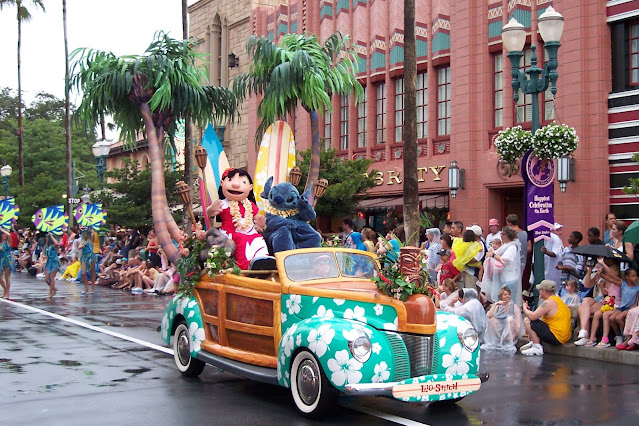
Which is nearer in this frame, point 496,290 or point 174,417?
point 174,417

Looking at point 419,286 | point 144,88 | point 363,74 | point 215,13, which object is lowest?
point 419,286

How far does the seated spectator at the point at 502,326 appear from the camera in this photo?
1246cm

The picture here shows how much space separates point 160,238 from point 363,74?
18.6 m

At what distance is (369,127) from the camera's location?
29.5 metres

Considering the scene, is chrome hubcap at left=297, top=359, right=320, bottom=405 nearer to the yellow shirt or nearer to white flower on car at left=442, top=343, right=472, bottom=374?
white flower on car at left=442, top=343, right=472, bottom=374

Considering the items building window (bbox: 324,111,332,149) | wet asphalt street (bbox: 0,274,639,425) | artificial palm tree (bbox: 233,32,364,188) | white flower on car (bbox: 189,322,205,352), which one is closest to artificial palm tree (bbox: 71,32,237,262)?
artificial palm tree (bbox: 233,32,364,188)

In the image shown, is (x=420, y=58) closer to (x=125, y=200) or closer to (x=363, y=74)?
(x=363, y=74)

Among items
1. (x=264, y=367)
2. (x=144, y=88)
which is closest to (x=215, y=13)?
(x=144, y=88)

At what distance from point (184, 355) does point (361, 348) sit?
3.37 m

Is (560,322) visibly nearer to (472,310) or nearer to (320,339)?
(472,310)

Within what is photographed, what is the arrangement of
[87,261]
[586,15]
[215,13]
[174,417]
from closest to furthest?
[174,417] → [586,15] → [87,261] → [215,13]

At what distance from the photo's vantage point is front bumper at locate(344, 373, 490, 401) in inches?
286

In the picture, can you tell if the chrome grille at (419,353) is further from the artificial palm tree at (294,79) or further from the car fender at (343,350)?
the artificial palm tree at (294,79)

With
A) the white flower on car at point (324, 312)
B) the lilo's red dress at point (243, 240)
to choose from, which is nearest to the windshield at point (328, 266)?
the white flower on car at point (324, 312)
